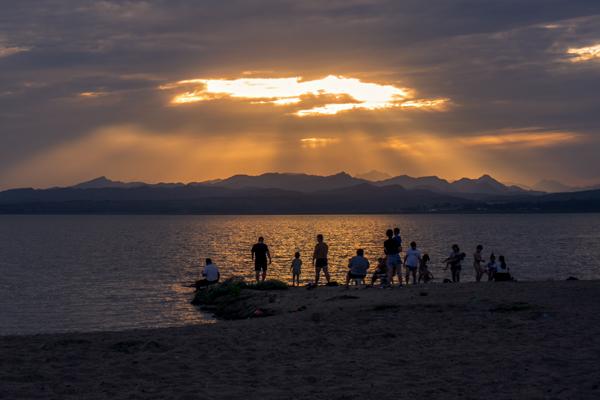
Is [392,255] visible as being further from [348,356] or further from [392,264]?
[348,356]

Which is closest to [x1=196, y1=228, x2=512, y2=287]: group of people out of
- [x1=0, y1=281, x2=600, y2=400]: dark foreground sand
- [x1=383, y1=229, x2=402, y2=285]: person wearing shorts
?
[x1=383, y1=229, x2=402, y2=285]: person wearing shorts

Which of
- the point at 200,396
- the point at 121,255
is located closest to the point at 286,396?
the point at 200,396

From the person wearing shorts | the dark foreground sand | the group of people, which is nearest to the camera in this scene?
the dark foreground sand

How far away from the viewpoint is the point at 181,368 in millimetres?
13734

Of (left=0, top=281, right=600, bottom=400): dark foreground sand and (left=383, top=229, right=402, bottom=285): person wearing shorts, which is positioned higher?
(left=383, top=229, right=402, bottom=285): person wearing shorts

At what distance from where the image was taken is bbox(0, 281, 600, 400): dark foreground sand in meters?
11.8

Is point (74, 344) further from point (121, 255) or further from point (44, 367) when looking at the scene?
point (121, 255)

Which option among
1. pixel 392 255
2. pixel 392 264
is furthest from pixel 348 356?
pixel 392 264

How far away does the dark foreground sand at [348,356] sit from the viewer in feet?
38.8

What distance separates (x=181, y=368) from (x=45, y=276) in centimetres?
4458

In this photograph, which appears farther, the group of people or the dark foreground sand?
the group of people

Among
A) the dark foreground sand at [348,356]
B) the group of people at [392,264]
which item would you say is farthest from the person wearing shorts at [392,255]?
the dark foreground sand at [348,356]

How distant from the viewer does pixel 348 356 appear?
14.5 m

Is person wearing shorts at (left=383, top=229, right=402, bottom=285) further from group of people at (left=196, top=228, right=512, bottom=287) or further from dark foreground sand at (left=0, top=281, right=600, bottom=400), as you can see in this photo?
dark foreground sand at (left=0, top=281, right=600, bottom=400)
